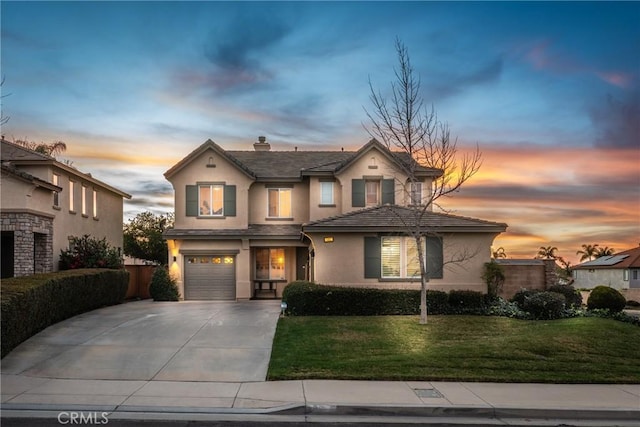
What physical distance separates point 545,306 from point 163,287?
16.4 meters

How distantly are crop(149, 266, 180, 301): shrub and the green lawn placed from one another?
9743 millimetres

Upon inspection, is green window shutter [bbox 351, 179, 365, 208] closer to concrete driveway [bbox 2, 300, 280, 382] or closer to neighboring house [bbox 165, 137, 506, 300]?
neighboring house [bbox 165, 137, 506, 300]

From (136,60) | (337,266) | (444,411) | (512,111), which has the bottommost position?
(444,411)

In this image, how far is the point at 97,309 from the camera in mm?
19609

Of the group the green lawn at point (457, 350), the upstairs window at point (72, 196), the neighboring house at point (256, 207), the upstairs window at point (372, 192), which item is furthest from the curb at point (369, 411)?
the upstairs window at point (372, 192)

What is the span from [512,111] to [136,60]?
1334 centimetres

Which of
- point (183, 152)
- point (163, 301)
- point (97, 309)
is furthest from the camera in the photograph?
point (183, 152)

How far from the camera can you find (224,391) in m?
9.44

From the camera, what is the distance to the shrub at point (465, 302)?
17.8 metres

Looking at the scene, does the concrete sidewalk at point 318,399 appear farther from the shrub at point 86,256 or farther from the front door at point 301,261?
the front door at point 301,261

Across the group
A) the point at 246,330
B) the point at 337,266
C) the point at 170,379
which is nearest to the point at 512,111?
the point at 337,266

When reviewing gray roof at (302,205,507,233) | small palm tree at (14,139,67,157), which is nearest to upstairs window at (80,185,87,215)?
gray roof at (302,205,507,233)

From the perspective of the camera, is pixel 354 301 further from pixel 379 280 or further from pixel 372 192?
pixel 372 192

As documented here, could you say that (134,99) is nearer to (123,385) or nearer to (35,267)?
(35,267)
